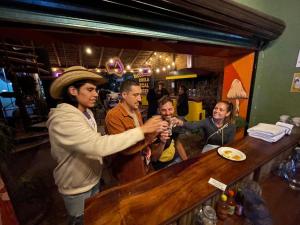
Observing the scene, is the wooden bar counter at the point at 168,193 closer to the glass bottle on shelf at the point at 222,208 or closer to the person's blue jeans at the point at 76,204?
the glass bottle on shelf at the point at 222,208

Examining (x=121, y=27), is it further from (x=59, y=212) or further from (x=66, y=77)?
(x=59, y=212)

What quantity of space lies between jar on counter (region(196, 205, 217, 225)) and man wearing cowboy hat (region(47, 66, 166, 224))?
1.93ft

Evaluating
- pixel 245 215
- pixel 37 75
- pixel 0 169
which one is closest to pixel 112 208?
pixel 245 215

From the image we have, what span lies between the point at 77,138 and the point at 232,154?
4.19 feet

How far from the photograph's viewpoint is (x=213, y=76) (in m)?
5.33

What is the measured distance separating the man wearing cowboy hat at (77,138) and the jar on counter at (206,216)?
1.93ft

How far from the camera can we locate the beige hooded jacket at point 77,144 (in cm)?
87

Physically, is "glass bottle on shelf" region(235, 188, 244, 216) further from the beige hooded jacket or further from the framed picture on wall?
the framed picture on wall

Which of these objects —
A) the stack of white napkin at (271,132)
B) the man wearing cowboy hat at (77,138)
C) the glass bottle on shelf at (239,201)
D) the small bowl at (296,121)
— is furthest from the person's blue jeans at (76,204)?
the small bowl at (296,121)

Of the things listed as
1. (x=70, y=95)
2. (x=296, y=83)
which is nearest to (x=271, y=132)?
(x=296, y=83)

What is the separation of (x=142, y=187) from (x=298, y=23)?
257 cm

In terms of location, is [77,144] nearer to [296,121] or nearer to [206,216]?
[206,216]

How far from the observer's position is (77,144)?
872 mm

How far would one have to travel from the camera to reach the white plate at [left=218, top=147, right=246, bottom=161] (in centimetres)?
120
